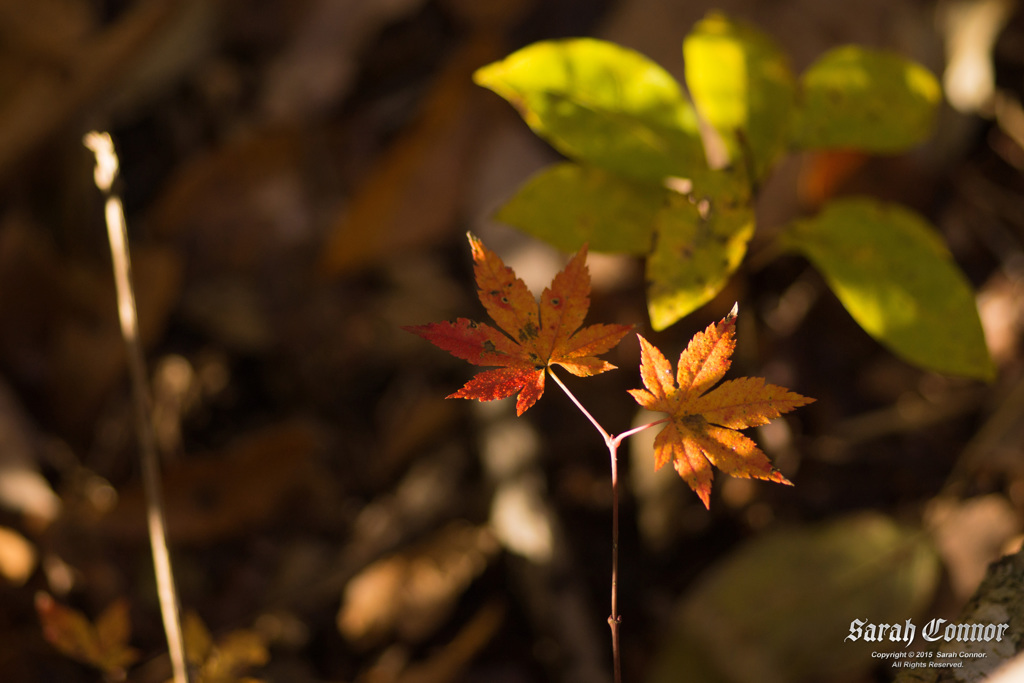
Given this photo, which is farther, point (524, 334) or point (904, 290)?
point (904, 290)

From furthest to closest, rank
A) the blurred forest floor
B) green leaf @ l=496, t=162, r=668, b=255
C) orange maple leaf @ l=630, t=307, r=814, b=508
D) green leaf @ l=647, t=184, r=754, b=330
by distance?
the blurred forest floor
green leaf @ l=496, t=162, r=668, b=255
green leaf @ l=647, t=184, r=754, b=330
orange maple leaf @ l=630, t=307, r=814, b=508

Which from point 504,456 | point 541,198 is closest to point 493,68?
point 541,198

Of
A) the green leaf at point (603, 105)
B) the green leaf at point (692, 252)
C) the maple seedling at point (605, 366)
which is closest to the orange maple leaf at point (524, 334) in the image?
the maple seedling at point (605, 366)

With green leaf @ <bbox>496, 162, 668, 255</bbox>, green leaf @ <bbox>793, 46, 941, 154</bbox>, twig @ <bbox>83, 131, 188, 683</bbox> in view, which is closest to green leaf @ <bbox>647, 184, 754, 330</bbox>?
green leaf @ <bbox>496, 162, 668, 255</bbox>

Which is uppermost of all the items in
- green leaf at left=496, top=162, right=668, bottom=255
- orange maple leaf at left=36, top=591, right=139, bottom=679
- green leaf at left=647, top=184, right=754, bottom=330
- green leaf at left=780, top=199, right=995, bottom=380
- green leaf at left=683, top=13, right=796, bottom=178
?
green leaf at left=683, top=13, right=796, bottom=178

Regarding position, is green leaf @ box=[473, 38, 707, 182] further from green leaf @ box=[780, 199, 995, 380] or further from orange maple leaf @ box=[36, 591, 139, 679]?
orange maple leaf @ box=[36, 591, 139, 679]

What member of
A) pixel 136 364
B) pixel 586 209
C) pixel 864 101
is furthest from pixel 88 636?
pixel 864 101

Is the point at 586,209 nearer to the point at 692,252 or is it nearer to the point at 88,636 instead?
the point at 692,252
